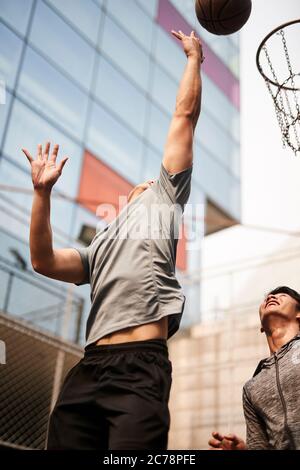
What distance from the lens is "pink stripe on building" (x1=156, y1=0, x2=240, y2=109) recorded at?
11.2 m

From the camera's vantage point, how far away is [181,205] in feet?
5.80

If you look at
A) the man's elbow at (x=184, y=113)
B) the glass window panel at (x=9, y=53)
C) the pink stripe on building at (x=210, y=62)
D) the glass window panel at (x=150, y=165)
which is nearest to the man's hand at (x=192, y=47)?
the man's elbow at (x=184, y=113)

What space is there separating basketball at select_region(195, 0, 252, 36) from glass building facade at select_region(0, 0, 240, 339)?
3701 millimetres

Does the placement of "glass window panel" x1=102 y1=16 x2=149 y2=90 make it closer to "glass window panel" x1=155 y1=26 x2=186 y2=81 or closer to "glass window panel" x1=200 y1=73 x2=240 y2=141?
"glass window panel" x1=155 y1=26 x2=186 y2=81

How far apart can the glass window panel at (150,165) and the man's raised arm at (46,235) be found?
831cm

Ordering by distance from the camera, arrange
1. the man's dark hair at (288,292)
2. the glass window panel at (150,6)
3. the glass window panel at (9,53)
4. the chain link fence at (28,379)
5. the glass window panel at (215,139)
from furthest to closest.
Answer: the glass window panel at (215,139) → the glass window panel at (150,6) → the glass window panel at (9,53) → the chain link fence at (28,379) → the man's dark hair at (288,292)

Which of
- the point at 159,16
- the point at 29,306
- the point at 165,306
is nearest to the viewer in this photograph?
the point at 165,306

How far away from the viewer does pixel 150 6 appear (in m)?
11.0

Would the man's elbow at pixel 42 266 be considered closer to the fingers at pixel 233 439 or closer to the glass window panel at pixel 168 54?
the fingers at pixel 233 439

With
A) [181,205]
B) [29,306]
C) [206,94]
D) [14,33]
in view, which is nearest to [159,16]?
[206,94]

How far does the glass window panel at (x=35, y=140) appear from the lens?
24.3ft

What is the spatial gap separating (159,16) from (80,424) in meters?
11.0

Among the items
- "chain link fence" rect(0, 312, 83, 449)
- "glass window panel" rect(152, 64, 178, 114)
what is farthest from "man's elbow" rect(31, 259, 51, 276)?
"glass window panel" rect(152, 64, 178, 114)

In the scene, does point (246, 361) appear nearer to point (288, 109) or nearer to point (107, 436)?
point (288, 109)
